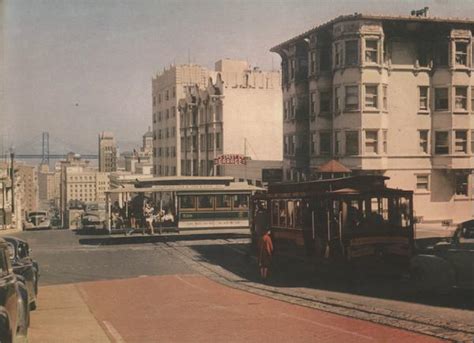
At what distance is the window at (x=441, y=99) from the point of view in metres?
41.2

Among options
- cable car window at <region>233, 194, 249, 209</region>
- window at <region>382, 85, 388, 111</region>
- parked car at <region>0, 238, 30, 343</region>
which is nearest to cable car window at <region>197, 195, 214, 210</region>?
→ cable car window at <region>233, 194, 249, 209</region>

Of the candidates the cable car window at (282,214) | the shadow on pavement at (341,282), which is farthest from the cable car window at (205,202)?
the cable car window at (282,214)

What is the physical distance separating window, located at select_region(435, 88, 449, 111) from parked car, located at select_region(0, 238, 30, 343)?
36761 mm

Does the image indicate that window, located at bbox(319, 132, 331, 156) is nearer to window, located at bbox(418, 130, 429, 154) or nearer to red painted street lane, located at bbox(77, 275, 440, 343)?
window, located at bbox(418, 130, 429, 154)

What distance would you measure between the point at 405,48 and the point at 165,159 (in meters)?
53.3

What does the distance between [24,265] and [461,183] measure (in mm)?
34919

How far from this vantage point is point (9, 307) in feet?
25.4

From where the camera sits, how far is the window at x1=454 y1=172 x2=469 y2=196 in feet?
138

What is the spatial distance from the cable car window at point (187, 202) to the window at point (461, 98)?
19.6 m

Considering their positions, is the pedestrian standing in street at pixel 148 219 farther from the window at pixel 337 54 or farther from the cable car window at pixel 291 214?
the window at pixel 337 54

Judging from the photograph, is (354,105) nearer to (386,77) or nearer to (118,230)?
(386,77)

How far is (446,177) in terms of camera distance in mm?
41844

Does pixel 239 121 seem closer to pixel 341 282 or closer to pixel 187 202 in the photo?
pixel 187 202

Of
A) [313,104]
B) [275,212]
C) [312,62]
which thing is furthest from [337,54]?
[275,212]
